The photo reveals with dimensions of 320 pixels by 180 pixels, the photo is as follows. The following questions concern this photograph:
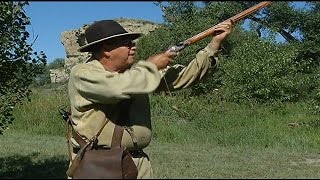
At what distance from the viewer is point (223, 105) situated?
779 inches

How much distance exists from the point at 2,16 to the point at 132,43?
351 centimetres

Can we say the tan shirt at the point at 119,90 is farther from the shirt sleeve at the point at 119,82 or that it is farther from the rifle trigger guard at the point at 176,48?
the rifle trigger guard at the point at 176,48

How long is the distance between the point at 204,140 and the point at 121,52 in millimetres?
10592

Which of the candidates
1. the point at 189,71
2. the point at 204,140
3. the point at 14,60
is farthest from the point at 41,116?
the point at 189,71

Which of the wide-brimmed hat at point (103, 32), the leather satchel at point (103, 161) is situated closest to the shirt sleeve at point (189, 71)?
the wide-brimmed hat at point (103, 32)

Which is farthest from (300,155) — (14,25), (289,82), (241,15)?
(289,82)

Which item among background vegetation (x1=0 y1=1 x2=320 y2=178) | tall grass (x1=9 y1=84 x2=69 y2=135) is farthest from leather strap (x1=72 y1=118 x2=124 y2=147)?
Result: tall grass (x1=9 y1=84 x2=69 y2=135)

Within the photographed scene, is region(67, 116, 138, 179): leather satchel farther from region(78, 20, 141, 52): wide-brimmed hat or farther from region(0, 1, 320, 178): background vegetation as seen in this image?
region(0, 1, 320, 178): background vegetation

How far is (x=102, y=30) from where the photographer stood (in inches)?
130

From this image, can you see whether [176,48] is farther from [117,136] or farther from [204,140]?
[204,140]

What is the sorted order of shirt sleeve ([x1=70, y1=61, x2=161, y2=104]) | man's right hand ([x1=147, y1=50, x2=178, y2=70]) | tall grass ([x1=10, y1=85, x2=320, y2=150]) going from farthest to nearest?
1. tall grass ([x1=10, y1=85, x2=320, y2=150])
2. man's right hand ([x1=147, y1=50, x2=178, y2=70])
3. shirt sleeve ([x1=70, y1=61, x2=161, y2=104])

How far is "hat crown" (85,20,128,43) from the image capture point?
3.28 m

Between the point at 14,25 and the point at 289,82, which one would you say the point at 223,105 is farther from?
the point at 14,25

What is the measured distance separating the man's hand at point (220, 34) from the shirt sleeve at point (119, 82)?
92 cm
